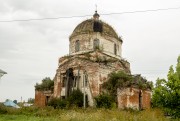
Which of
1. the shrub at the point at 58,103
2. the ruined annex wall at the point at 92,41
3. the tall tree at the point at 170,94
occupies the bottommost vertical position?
the shrub at the point at 58,103

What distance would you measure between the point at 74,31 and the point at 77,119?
20.4 m

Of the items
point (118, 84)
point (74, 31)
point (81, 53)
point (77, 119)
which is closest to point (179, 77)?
point (77, 119)

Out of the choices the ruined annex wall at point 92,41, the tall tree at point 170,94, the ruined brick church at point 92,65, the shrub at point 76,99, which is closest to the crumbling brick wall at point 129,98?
the ruined brick church at point 92,65

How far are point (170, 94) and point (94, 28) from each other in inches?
780

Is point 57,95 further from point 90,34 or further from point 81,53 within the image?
→ point 90,34

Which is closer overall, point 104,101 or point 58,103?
point 104,101

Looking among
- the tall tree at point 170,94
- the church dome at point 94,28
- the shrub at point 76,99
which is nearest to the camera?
the tall tree at point 170,94

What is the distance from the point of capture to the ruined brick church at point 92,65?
30188 mm

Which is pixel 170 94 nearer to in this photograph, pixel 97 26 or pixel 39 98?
pixel 97 26

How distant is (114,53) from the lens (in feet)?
112

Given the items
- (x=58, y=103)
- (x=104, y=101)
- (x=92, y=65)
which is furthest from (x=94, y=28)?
(x=58, y=103)

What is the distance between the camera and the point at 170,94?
49.3ft

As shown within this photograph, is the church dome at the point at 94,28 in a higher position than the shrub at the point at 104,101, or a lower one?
higher

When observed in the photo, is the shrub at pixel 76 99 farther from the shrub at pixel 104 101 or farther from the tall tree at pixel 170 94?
the tall tree at pixel 170 94
